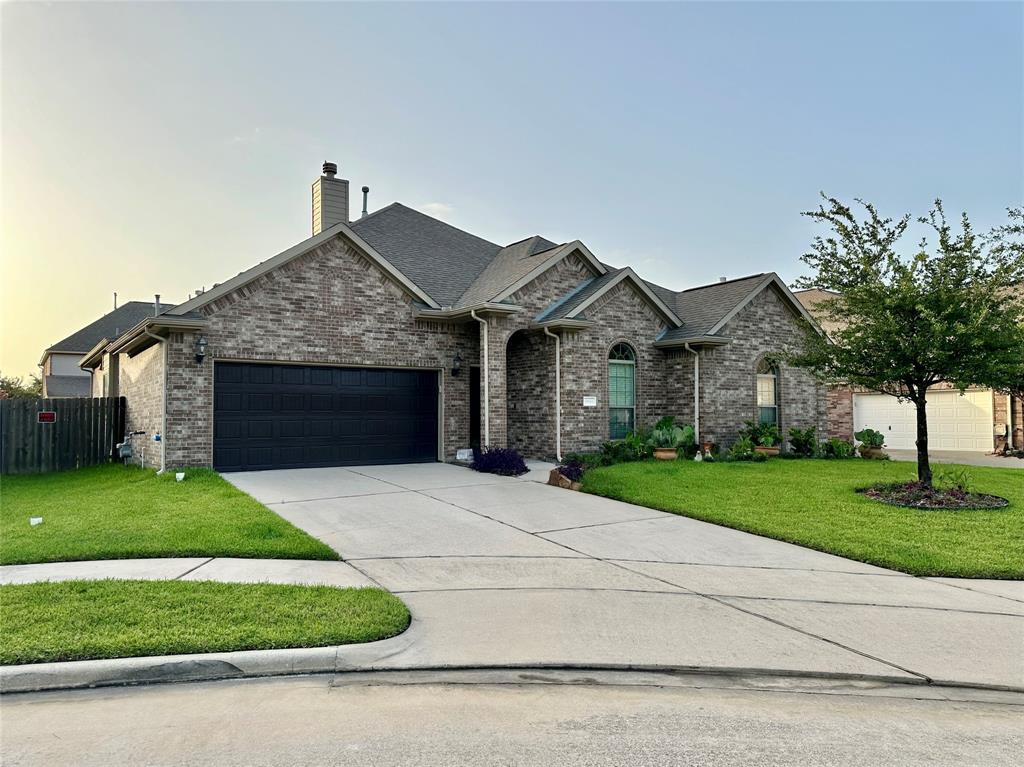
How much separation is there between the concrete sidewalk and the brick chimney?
1011 cm

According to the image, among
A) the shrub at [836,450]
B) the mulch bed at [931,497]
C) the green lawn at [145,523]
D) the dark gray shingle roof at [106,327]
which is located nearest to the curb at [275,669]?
the green lawn at [145,523]

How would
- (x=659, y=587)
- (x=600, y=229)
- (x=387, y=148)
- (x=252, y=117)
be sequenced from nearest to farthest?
(x=659, y=587)
(x=252, y=117)
(x=387, y=148)
(x=600, y=229)

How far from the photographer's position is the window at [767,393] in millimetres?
18594

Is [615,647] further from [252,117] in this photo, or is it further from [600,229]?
[600,229]

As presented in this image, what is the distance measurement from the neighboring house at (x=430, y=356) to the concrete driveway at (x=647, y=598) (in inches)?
185

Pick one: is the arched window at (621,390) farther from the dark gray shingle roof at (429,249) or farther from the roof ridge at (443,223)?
the roof ridge at (443,223)

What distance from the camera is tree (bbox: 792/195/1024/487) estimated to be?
10383mm

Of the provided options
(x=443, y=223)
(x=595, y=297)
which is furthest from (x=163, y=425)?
(x=443, y=223)

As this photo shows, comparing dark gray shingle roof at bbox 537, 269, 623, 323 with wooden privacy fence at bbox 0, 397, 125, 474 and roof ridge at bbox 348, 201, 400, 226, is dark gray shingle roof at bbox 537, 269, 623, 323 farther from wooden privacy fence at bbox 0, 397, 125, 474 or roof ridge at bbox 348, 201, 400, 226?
wooden privacy fence at bbox 0, 397, 125, 474

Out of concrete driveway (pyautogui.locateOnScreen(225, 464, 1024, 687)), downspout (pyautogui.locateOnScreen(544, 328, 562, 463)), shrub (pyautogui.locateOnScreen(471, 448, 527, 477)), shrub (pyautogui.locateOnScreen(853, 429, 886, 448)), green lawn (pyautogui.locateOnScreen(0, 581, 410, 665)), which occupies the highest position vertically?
downspout (pyautogui.locateOnScreen(544, 328, 562, 463))

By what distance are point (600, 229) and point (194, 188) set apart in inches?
480

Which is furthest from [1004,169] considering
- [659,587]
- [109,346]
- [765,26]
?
[109,346]

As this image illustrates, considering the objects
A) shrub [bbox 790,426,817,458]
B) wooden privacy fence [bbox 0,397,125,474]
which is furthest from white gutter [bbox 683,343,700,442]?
wooden privacy fence [bbox 0,397,125,474]

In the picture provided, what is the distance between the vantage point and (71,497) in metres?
11.3
